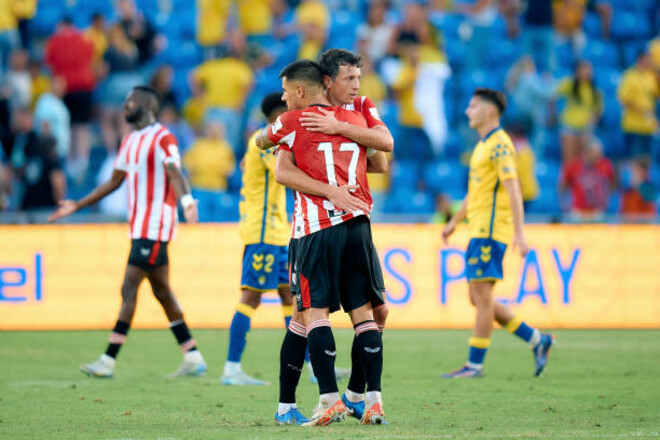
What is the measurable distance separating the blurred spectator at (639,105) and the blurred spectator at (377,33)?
3.95 m

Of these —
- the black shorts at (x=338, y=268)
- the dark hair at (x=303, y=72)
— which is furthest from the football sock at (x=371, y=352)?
the dark hair at (x=303, y=72)

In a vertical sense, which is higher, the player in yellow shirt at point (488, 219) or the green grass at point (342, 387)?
the player in yellow shirt at point (488, 219)

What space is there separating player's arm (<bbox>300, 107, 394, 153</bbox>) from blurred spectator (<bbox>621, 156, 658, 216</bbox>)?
1140 cm

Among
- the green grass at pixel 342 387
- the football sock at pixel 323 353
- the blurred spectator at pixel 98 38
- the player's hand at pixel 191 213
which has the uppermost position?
the blurred spectator at pixel 98 38

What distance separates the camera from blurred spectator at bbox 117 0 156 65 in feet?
60.4

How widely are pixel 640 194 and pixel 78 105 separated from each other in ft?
28.2

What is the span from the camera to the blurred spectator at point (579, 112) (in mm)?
18328

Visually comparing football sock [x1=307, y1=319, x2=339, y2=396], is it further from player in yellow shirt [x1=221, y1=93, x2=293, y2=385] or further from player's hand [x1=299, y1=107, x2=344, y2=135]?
player in yellow shirt [x1=221, y1=93, x2=293, y2=385]

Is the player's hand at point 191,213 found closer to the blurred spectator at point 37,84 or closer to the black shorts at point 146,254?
the black shorts at point 146,254

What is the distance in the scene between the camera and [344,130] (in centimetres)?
619

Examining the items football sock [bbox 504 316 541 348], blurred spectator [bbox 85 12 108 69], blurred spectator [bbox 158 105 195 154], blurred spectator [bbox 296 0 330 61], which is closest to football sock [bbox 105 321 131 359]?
football sock [bbox 504 316 541 348]

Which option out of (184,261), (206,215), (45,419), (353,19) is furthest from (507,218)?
(353,19)

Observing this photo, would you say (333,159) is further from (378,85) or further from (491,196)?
(378,85)

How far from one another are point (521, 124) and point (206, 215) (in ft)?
17.9
